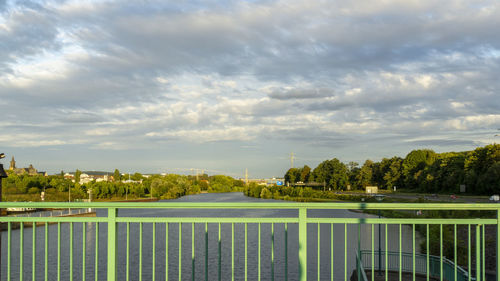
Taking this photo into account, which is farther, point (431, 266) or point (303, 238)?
point (431, 266)

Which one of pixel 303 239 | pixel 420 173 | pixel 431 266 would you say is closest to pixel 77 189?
pixel 420 173

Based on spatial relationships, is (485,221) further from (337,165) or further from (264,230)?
(337,165)

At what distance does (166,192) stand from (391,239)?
8585cm

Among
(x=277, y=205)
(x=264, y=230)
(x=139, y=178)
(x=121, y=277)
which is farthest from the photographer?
(x=139, y=178)

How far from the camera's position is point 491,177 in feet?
168

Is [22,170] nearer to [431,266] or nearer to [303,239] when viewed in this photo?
[431,266]

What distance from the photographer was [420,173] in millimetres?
79125

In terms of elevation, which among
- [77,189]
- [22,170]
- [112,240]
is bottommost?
[77,189]

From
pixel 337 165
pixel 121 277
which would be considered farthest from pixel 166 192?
pixel 121 277

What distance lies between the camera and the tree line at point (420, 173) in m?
55.5

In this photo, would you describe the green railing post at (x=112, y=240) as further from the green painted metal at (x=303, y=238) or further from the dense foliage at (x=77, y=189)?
the dense foliage at (x=77, y=189)

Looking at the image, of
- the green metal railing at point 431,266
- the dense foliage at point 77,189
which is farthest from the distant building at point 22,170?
the green metal railing at point 431,266

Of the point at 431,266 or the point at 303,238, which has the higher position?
the point at 303,238

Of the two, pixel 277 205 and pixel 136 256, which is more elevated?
pixel 277 205
